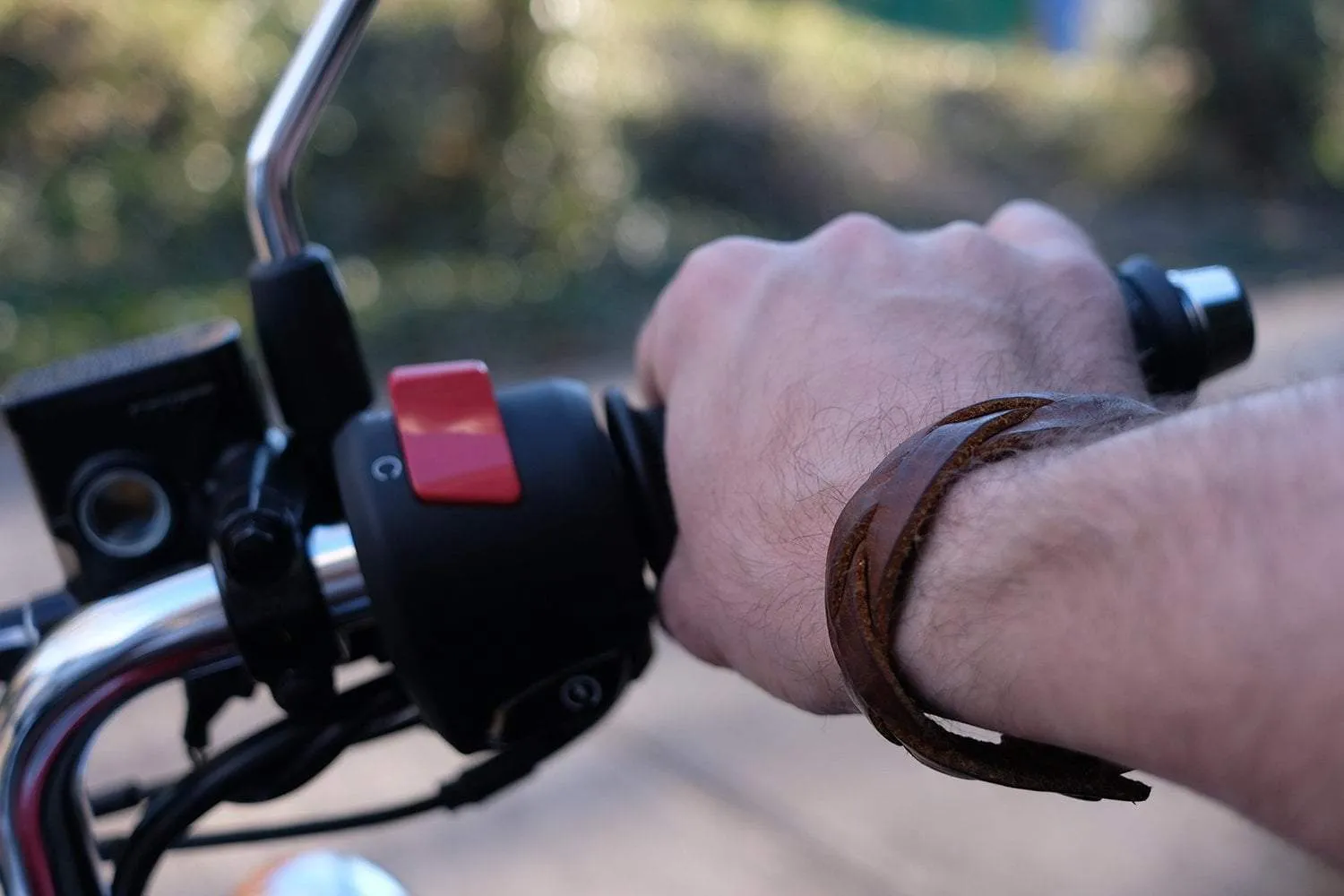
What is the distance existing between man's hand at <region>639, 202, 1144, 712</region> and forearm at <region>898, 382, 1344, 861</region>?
124 mm

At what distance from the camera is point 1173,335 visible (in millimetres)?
1016

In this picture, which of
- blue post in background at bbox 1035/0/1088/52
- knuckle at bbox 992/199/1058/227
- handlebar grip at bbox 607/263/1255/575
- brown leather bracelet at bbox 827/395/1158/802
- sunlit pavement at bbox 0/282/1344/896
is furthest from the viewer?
blue post in background at bbox 1035/0/1088/52

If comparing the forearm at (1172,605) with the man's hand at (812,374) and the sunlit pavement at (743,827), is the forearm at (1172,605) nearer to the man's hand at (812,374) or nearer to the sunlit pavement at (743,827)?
the man's hand at (812,374)

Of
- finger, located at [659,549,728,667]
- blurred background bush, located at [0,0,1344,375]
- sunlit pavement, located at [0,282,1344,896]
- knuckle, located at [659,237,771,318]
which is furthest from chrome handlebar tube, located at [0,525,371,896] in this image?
blurred background bush, located at [0,0,1344,375]

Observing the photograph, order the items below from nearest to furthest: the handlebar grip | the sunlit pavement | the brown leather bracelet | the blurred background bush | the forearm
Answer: the forearm, the brown leather bracelet, the handlebar grip, the sunlit pavement, the blurred background bush

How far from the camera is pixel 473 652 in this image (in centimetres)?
86

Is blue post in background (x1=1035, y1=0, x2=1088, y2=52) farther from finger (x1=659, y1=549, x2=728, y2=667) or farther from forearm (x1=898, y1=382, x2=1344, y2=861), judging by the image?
forearm (x1=898, y1=382, x2=1344, y2=861)

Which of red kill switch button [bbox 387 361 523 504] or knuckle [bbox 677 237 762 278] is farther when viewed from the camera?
knuckle [bbox 677 237 762 278]

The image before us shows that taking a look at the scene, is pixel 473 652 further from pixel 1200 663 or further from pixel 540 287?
pixel 540 287

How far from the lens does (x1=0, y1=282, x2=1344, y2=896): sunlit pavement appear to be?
8.77 ft

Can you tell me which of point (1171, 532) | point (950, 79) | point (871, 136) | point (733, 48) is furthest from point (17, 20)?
point (1171, 532)

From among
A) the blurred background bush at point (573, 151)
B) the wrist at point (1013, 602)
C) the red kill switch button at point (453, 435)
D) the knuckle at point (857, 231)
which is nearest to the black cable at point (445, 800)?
the red kill switch button at point (453, 435)

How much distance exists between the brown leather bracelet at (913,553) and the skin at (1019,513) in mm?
16

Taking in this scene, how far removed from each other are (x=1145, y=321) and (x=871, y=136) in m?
9.10
